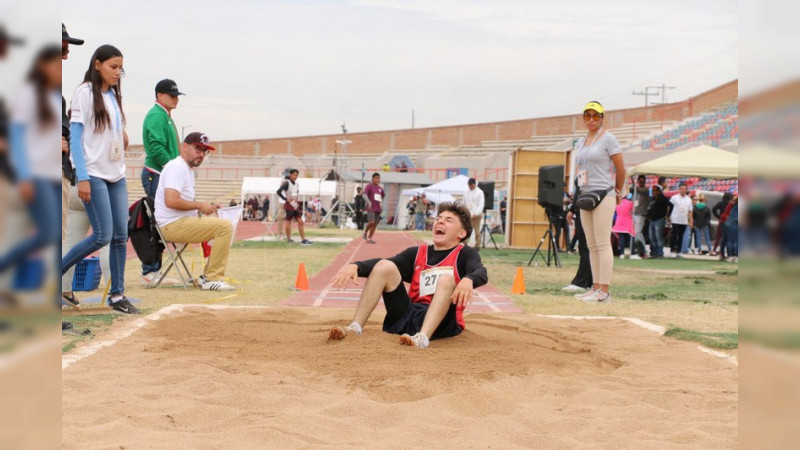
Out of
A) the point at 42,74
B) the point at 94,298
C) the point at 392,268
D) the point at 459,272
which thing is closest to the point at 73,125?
the point at 94,298

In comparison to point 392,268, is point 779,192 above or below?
above

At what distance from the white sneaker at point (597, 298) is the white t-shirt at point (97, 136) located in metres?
5.16

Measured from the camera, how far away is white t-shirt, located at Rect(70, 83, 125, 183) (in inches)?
247

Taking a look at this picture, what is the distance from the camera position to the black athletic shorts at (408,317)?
5469 mm

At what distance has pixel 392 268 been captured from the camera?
Result: 539 cm

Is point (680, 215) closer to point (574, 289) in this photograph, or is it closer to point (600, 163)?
point (574, 289)

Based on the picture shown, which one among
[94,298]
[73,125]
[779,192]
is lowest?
[94,298]

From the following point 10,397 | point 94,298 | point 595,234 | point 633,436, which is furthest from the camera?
point 595,234

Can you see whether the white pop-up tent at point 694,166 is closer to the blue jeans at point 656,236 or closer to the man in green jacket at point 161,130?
the blue jeans at point 656,236

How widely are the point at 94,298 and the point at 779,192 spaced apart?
814 centimetres

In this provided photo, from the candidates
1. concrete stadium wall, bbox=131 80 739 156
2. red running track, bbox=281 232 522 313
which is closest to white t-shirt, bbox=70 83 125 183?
red running track, bbox=281 232 522 313

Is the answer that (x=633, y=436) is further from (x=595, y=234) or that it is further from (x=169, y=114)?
(x=169, y=114)

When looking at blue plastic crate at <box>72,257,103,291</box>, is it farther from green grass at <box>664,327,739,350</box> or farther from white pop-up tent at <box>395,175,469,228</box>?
white pop-up tent at <box>395,175,469,228</box>

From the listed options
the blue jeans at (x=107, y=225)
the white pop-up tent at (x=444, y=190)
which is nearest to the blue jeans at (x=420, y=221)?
the white pop-up tent at (x=444, y=190)
